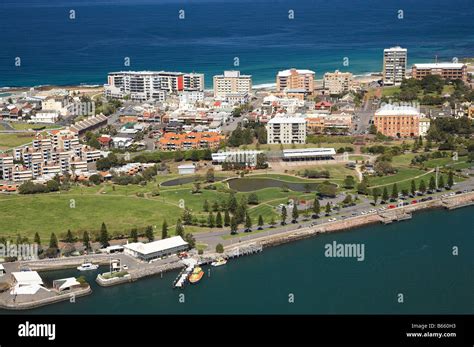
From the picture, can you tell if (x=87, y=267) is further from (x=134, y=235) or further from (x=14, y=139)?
(x=14, y=139)

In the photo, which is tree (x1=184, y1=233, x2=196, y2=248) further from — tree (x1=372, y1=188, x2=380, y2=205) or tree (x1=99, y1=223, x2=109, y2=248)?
tree (x1=372, y1=188, x2=380, y2=205)

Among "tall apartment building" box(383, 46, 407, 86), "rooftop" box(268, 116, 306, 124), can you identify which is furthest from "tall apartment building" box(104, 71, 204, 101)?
"rooftop" box(268, 116, 306, 124)

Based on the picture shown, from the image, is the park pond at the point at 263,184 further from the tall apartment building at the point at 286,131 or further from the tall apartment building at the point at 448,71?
the tall apartment building at the point at 448,71

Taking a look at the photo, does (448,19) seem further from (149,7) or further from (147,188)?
(147,188)

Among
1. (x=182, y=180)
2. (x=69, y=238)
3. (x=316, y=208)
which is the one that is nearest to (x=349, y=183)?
(x=316, y=208)

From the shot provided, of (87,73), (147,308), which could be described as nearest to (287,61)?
(87,73)

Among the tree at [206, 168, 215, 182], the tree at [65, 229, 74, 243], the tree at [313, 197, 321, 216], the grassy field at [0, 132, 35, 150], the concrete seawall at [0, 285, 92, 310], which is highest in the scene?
the grassy field at [0, 132, 35, 150]
